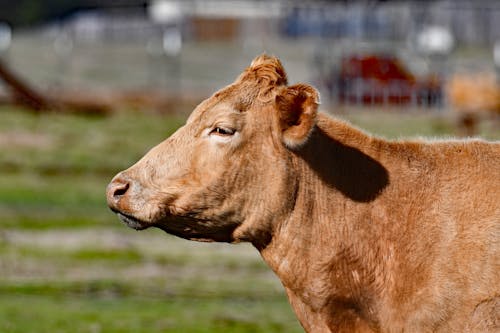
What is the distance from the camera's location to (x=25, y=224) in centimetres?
2550

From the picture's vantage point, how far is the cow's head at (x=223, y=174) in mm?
8461

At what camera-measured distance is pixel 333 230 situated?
8547 mm

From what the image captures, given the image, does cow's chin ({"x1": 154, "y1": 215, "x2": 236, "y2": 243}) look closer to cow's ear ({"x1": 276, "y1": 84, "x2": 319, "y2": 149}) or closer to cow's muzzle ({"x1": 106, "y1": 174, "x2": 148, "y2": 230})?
cow's muzzle ({"x1": 106, "y1": 174, "x2": 148, "y2": 230})

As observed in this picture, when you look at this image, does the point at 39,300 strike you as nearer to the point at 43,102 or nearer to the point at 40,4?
the point at 43,102

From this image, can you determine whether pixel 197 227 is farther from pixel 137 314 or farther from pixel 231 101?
pixel 137 314

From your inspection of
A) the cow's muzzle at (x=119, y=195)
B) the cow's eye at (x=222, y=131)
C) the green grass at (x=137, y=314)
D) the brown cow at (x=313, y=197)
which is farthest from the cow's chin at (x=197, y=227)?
the green grass at (x=137, y=314)

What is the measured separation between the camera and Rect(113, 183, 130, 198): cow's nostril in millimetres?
8422

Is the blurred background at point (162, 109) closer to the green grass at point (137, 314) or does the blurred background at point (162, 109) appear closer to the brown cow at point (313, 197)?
the green grass at point (137, 314)

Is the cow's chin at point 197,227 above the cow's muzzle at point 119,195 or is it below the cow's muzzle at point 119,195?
below

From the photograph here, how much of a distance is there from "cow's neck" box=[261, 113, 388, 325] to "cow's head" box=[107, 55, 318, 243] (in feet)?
0.49

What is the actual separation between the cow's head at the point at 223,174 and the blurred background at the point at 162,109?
707 cm

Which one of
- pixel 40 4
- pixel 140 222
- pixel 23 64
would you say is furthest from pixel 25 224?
pixel 40 4

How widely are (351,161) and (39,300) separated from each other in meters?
10.1

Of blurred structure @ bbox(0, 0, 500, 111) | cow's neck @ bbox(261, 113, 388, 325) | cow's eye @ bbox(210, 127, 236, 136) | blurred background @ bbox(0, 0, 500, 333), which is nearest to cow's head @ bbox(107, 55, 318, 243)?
cow's eye @ bbox(210, 127, 236, 136)
